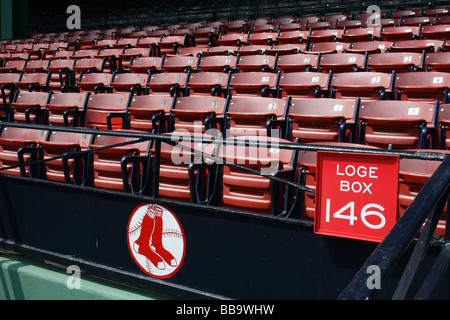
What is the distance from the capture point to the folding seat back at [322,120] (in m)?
2.32

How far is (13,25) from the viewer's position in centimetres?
939

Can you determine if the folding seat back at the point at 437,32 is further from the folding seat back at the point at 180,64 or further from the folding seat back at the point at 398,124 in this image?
the folding seat back at the point at 398,124

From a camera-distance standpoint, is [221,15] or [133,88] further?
[221,15]

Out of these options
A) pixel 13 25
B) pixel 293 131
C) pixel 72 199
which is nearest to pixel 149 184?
pixel 72 199

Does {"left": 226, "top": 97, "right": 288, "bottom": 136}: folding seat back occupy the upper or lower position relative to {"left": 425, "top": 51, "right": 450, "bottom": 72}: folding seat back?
lower

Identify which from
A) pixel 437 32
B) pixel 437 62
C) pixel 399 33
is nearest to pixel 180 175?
pixel 437 62

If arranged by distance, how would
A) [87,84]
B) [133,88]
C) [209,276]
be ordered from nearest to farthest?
[209,276] → [133,88] → [87,84]

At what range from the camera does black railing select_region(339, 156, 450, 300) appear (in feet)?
2.19

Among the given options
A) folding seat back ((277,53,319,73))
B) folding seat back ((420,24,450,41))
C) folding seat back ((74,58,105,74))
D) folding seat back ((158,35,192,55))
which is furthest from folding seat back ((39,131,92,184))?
folding seat back ((420,24,450,41))

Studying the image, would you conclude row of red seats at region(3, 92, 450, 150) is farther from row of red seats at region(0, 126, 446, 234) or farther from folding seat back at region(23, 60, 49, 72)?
folding seat back at region(23, 60, 49, 72)

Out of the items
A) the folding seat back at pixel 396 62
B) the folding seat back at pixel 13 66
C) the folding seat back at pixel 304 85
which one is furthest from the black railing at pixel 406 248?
the folding seat back at pixel 13 66

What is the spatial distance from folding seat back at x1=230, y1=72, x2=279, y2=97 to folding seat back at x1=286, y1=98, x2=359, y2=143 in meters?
0.69

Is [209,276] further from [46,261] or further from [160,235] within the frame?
[46,261]
